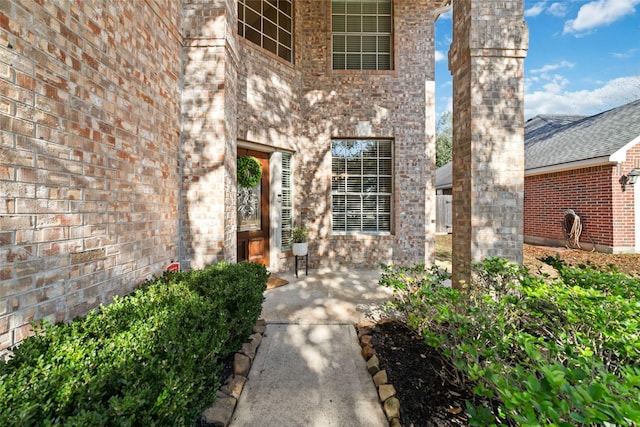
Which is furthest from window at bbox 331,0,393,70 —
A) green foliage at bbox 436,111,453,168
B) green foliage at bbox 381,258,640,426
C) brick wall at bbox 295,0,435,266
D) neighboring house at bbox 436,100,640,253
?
green foliage at bbox 436,111,453,168

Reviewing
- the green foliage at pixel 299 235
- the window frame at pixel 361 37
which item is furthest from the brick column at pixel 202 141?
the window frame at pixel 361 37

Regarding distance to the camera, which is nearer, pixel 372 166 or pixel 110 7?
pixel 110 7

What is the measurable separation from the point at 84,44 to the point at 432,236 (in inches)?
238

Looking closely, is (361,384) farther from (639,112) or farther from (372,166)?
(639,112)

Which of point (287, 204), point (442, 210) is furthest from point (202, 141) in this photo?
point (442, 210)

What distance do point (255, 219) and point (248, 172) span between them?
951mm

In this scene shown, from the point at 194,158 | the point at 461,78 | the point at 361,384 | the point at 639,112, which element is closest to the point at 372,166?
the point at 461,78

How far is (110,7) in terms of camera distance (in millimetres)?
2248

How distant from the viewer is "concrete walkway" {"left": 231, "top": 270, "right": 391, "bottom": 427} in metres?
1.84

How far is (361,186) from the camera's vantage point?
6074 millimetres

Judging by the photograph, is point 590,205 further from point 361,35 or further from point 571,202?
point 361,35

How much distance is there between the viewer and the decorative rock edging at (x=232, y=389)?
1748 mm

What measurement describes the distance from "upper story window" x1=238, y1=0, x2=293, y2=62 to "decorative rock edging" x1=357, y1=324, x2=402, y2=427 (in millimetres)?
5415

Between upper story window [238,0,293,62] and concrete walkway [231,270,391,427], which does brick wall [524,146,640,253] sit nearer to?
concrete walkway [231,270,391,427]
